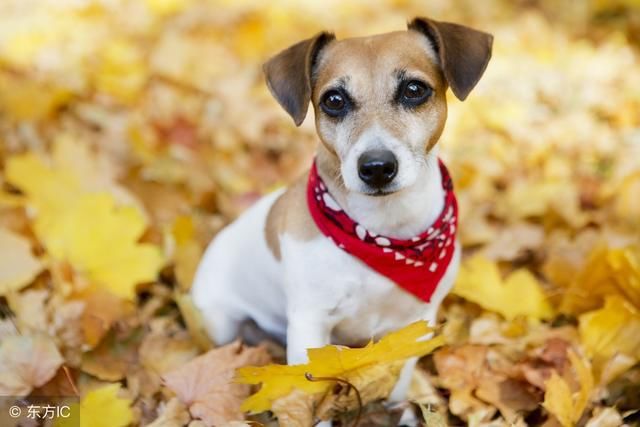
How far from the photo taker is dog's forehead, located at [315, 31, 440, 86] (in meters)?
2.47

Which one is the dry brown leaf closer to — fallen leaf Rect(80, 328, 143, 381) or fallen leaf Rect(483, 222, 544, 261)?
fallen leaf Rect(80, 328, 143, 381)

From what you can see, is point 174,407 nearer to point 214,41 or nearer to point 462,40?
point 462,40

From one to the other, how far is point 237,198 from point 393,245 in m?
1.66

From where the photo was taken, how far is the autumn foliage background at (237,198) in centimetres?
264

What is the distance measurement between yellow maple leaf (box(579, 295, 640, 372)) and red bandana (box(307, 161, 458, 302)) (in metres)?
0.59

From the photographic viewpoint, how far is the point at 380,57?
248cm

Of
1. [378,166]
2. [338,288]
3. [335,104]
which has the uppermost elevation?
[335,104]

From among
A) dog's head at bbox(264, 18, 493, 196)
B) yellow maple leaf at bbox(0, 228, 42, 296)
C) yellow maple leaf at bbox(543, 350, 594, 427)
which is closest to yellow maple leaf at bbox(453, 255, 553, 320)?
yellow maple leaf at bbox(543, 350, 594, 427)

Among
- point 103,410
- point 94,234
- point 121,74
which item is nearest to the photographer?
point 103,410

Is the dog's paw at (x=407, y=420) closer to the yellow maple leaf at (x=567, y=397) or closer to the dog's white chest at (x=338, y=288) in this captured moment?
the dog's white chest at (x=338, y=288)

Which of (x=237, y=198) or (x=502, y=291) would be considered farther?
(x=237, y=198)

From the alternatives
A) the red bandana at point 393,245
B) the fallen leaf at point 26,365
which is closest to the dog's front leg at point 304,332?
the red bandana at point 393,245

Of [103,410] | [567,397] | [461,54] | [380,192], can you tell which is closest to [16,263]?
[103,410]

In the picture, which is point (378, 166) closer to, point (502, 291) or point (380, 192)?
point (380, 192)
